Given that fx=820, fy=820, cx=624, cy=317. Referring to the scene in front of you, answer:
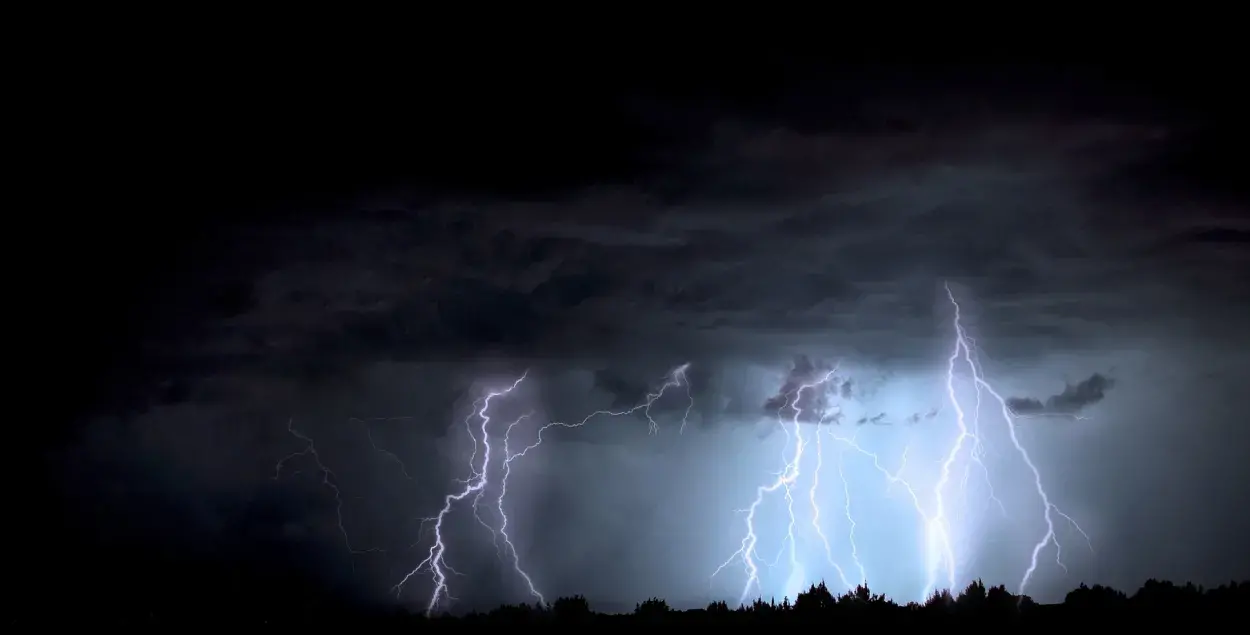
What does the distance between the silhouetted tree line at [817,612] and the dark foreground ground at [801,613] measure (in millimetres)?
15

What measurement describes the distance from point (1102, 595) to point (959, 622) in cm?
250

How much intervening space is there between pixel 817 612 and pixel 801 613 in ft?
0.79

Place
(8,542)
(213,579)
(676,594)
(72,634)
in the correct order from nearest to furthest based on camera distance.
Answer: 1. (72,634)
2. (676,594)
3. (8,542)
4. (213,579)

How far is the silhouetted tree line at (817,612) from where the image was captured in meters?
11.0

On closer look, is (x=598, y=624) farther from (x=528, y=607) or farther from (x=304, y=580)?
(x=304, y=580)

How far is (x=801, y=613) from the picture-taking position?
12.5 metres

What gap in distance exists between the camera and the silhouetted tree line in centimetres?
1103

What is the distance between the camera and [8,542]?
118500mm

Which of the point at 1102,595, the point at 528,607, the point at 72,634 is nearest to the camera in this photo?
the point at 1102,595

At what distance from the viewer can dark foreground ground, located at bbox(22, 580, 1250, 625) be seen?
431 inches

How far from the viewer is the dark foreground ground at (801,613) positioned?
10953 millimetres

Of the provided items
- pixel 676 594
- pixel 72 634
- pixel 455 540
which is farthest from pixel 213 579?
pixel 72 634

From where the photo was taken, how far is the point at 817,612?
1244 cm

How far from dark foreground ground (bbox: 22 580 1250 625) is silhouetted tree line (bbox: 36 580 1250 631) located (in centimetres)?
1
